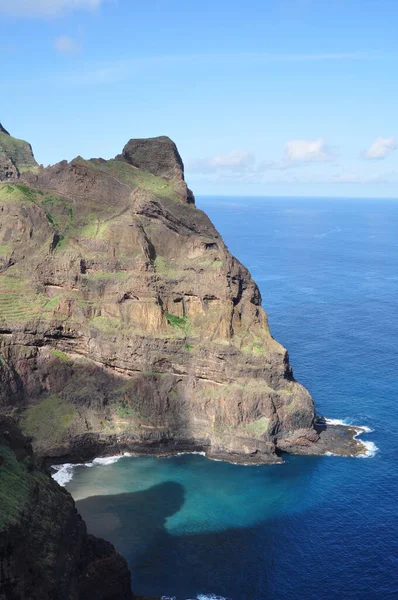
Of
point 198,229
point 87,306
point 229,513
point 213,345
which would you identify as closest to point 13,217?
point 87,306

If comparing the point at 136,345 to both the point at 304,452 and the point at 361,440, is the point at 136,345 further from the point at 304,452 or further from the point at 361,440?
the point at 361,440

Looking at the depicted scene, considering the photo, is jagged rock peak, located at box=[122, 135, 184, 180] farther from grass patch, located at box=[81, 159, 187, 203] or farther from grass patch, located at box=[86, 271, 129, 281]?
grass patch, located at box=[86, 271, 129, 281]

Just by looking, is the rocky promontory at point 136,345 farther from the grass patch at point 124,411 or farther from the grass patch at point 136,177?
the grass patch at point 136,177

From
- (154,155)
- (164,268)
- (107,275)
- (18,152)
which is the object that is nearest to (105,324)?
(107,275)

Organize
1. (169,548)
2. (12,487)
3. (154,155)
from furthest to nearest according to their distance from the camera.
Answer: (154,155) → (169,548) → (12,487)

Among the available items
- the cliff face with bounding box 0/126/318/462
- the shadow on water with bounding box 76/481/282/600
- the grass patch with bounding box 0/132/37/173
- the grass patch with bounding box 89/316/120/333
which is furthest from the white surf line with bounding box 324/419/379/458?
the grass patch with bounding box 0/132/37/173

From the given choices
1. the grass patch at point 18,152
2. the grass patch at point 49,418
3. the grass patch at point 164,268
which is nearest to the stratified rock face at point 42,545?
the grass patch at point 49,418
